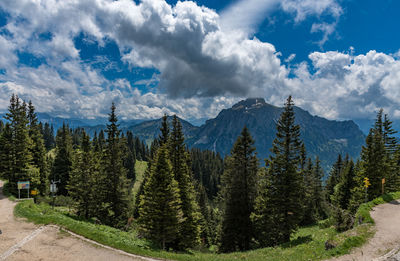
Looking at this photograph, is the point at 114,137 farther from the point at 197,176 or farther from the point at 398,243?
the point at 197,176

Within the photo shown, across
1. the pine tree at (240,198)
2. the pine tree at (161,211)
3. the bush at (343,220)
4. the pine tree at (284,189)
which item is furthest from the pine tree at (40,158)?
the bush at (343,220)

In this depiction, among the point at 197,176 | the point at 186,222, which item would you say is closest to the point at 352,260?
the point at 186,222

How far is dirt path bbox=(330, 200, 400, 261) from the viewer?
10798 mm

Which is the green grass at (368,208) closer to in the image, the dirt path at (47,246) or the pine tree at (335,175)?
the dirt path at (47,246)

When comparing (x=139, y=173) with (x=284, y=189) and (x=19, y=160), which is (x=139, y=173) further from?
(x=284, y=189)

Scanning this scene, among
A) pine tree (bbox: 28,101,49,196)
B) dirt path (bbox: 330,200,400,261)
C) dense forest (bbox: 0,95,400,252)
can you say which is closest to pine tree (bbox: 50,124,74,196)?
pine tree (bbox: 28,101,49,196)

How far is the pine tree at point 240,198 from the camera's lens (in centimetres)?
2591

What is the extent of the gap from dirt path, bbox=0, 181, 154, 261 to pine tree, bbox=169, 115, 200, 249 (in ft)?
37.3

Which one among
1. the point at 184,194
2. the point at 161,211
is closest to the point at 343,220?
the point at 184,194

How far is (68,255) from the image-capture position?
453 inches

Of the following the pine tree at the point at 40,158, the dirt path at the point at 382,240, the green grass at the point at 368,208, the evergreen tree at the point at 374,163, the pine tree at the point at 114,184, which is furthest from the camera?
the pine tree at the point at 40,158

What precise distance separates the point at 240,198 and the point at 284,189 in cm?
637

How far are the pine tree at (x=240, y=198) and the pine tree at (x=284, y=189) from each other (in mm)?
2721

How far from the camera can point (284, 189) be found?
863 inches
